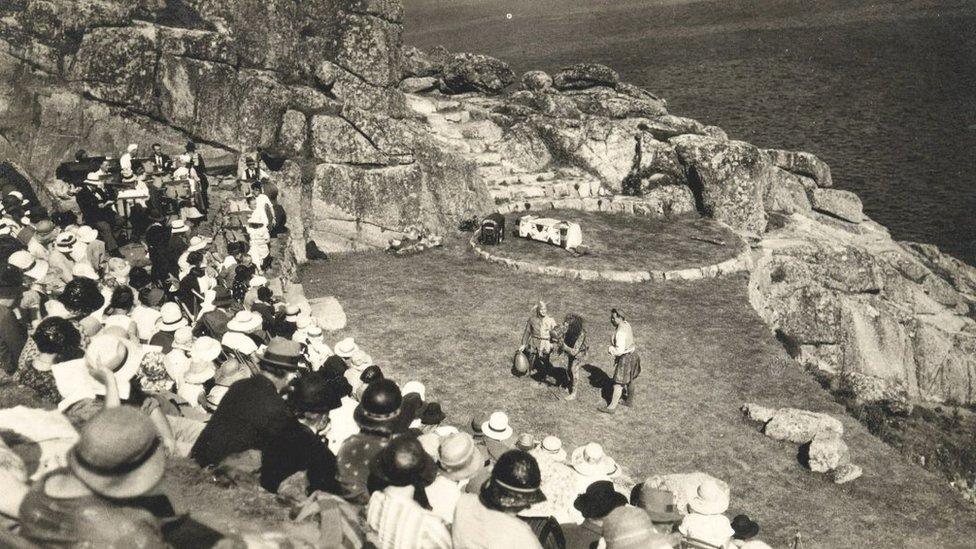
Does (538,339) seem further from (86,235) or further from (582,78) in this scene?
(582,78)

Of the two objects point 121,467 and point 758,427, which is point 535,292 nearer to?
point 758,427

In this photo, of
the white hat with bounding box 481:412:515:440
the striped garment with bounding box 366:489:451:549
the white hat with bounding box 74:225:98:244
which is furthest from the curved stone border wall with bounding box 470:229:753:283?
the striped garment with bounding box 366:489:451:549

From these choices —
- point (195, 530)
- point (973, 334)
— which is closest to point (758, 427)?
point (195, 530)

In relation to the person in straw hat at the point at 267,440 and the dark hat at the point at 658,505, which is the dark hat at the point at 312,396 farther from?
the dark hat at the point at 658,505

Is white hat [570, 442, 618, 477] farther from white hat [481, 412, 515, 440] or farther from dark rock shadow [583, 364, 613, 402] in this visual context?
dark rock shadow [583, 364, 613, 402]

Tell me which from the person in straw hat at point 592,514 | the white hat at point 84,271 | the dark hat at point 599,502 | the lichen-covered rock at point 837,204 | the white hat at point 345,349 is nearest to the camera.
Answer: the person in straw hat at point 592,514

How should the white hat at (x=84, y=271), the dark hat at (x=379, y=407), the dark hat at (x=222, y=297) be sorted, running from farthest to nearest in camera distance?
the dark hat at (x=222, y=297) < the white hat at (x=84, y=271) < the dark hat at (x=379, y=407)

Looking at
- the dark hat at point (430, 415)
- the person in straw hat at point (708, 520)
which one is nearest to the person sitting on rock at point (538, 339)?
the dark hat at point (430, 415)
